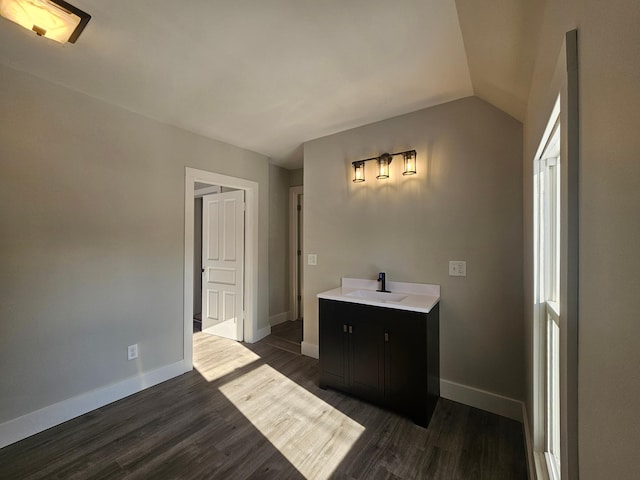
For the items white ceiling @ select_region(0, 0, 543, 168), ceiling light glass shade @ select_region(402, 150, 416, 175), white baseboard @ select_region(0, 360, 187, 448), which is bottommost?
white baseboard @ select_region(0, 360, 187, 448)

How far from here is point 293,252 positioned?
446 centimetres

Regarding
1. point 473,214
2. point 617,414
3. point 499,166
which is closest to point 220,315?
point 473,214

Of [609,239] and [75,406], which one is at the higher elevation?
[609,239]

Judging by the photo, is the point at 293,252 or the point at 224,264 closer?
the point at 224,264

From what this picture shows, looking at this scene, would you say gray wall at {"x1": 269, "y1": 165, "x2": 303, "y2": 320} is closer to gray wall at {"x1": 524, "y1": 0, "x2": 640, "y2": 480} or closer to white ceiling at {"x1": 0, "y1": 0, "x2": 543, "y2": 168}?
white ceiling at {"x1": 0, "y1": 0, "x2": 543, "y2": 168}

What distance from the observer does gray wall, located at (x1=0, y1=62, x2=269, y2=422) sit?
182cm

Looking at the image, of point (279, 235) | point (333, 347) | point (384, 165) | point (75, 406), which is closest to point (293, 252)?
point (279, 235)

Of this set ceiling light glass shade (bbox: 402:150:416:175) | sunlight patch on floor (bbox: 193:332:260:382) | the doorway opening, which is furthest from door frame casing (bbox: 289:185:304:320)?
ceiling light glass shade (bbox: 402:150:416:175)

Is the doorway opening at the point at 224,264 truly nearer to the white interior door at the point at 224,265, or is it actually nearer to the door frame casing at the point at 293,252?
the white interior door at the point at 224,265

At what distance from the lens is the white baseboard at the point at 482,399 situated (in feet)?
6.74

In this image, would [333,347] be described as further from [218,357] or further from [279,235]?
[279,235]

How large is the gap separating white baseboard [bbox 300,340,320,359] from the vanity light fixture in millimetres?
1938

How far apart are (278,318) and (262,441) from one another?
8.18 ft

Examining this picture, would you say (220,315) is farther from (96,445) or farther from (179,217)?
(96,445)
